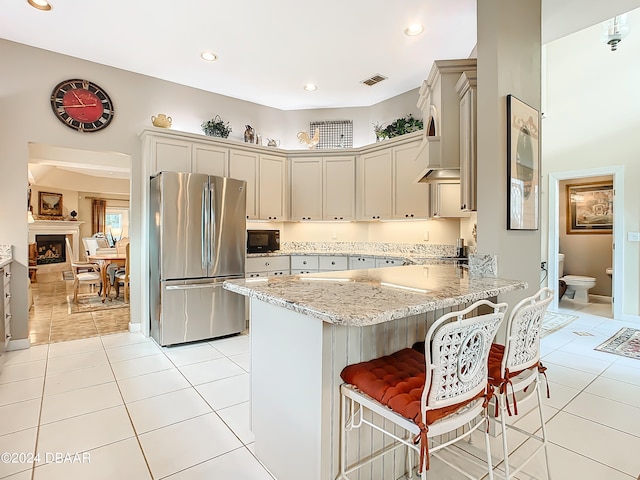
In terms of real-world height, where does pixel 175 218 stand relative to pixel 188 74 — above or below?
below

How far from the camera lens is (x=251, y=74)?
13.7 feet

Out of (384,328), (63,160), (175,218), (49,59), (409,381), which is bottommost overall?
(409,381)

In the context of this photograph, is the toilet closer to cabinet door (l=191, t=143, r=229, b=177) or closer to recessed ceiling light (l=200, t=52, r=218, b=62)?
cabinet door (l=191, t=143, r=229, b=177)

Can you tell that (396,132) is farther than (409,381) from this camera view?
Yes

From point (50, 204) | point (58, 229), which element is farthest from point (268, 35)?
point (58, 229)

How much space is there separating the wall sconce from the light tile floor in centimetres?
379

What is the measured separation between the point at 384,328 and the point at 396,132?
11.9 ft

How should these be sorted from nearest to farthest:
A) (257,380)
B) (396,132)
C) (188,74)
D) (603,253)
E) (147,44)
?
1. (257,380)
2. (147,44)
3. (188,74)
4. (396,132)
5. (603,253)

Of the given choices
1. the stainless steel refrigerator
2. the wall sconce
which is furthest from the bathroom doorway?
the stainless steel refrigerator

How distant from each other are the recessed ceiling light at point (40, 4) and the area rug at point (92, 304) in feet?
13.1

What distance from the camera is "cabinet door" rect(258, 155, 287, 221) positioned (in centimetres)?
480

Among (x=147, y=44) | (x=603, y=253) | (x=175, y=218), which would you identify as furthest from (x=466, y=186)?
(x=603, y=253)

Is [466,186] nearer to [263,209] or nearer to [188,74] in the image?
[263,209]

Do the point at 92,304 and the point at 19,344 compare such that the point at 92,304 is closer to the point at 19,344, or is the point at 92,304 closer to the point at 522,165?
the point at 19,344
